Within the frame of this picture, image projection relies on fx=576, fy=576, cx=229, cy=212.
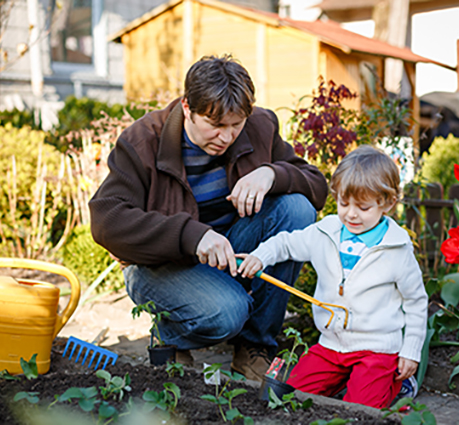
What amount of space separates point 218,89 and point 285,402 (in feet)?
3.38

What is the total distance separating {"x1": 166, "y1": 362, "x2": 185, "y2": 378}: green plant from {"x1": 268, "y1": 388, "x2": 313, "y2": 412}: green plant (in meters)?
0.31

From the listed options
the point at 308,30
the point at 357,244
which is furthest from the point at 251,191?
the point at 308,30

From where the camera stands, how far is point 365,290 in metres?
1.99

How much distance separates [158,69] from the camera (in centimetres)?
952

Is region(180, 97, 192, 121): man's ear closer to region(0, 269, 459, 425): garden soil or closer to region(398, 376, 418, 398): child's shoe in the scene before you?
region(0, 269, 459, 425): garden soil

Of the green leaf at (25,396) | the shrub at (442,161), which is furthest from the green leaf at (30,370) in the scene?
the shrub at (442,161)

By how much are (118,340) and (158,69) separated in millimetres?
7333

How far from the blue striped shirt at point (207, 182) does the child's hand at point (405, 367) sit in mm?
853

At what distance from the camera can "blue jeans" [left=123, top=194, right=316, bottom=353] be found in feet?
6.88

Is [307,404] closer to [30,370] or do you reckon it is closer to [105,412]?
[105,412]

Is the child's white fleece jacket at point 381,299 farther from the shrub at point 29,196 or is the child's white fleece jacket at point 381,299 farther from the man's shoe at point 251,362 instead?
the shrub at point 29,196

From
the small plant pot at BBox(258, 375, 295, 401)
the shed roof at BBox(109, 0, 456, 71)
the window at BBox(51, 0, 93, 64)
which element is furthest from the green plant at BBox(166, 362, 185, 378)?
the window at BBox(51, 0, 93, 64)

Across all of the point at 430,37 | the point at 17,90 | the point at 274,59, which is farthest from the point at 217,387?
the point at 430,37

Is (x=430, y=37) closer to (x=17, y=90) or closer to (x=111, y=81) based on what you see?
(x=111, y=81)
